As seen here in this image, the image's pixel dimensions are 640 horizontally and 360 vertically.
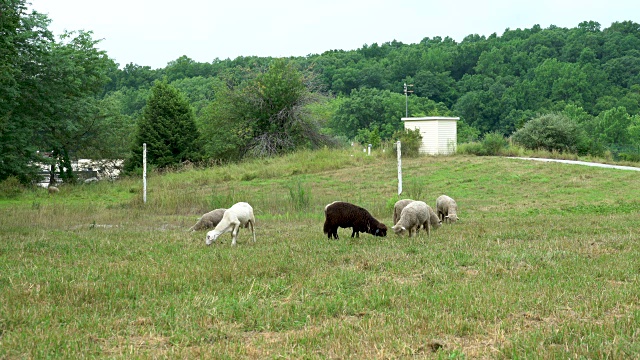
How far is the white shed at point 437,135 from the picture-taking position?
139 feet

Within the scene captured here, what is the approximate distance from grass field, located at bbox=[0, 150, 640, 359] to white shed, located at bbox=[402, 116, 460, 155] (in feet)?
76.0

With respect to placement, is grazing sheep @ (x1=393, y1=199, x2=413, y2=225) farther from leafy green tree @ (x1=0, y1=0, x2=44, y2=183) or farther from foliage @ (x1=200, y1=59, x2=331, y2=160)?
foliage @ (x1=200, y1=59, x2=331, y2=160)

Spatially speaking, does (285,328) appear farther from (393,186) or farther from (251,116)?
(251,116)

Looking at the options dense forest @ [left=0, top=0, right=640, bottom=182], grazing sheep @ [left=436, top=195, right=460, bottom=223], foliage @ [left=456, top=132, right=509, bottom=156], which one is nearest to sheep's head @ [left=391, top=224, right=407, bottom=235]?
grazing sheep @ [left=436, top=195, right=460, bottom=223]

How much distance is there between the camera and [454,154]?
41.6 meters

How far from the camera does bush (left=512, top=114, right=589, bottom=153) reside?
45188 millimetres

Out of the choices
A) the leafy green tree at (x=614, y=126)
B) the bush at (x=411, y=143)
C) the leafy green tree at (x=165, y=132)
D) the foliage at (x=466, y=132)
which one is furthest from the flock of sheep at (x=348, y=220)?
the foliage at (x=466, y=132)

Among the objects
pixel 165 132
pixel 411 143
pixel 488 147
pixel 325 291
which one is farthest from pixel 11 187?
pixel 325 291

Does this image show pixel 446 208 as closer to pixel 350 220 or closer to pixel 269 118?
pixel 350 220

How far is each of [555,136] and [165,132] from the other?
28.8m

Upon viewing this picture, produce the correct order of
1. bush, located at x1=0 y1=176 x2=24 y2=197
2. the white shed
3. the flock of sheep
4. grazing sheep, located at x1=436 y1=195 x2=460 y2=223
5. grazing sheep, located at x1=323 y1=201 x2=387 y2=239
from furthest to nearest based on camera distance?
the white shed → bush, located at x1=0 y1=176 x2=24 y2=197 → grazing sheep, located at x1=436 y1=195 x2=460 y2=223 → grazing sheep, located at x1=323 y1=201 x2=387 y2=239 → the flock of sheep

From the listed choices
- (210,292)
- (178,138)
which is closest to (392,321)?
(210,292)

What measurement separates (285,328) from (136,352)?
1.63m

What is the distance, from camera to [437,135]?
4244cm
